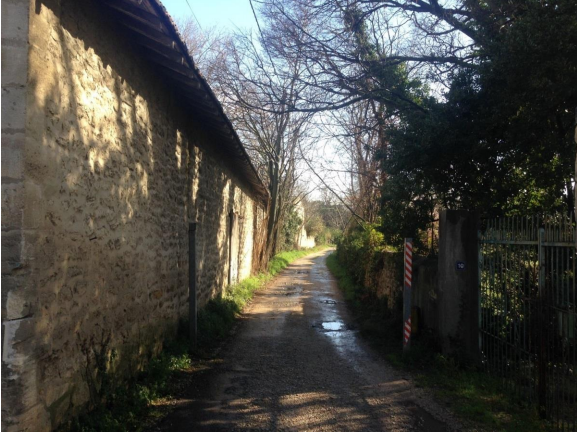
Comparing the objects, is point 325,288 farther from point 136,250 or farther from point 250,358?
point 136,250

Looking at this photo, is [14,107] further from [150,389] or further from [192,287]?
[192,287]

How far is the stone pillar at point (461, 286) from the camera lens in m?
7.00

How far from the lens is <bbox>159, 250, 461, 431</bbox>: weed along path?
16.0 ft

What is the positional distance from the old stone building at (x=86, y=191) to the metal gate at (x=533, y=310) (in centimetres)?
455

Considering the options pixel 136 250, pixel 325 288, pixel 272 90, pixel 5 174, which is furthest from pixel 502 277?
pixel 325 288

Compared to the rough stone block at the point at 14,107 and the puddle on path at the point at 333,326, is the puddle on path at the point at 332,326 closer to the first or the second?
the puddle on path at the point at 333,326

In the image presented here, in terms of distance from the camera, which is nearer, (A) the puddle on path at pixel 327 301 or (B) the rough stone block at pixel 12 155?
(B) the rough stone block at pixel 12 155

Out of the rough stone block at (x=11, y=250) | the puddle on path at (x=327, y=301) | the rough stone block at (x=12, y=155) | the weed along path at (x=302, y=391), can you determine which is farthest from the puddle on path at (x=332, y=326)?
the rough stone block at (x=12, y=155)

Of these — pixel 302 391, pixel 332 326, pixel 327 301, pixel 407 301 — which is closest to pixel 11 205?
pixel 302 391

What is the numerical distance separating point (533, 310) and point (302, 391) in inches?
112

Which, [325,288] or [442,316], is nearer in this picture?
[442,316]

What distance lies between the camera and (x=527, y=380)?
219 inches

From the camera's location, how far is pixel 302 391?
588 centimetres

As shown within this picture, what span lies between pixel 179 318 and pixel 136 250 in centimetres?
248
